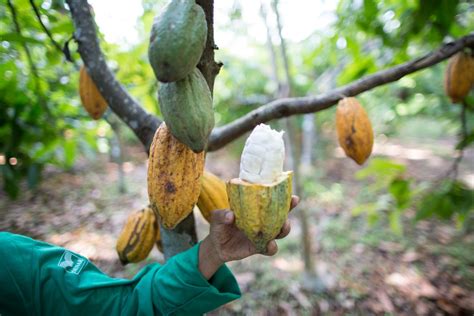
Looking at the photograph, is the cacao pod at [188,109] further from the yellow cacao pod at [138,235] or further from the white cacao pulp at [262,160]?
the yellow cacao pod at [138,235]

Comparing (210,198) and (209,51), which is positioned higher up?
(209,51)

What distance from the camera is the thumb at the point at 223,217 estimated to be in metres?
0.72

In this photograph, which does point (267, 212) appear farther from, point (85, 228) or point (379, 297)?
point (85, 228)

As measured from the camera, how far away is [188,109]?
601 millimetres

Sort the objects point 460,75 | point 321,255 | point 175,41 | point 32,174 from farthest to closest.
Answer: point 321,255 → point 32,174 → point 460,75 → point 175,41


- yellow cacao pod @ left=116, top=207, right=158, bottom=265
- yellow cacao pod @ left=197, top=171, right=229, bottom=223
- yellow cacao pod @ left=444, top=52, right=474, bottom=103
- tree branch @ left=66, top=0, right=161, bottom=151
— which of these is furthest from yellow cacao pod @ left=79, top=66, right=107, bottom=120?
yellow cacao pod @ left=444, top=52, right=474, bottom=103

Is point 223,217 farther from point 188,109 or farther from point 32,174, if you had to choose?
point 32,174

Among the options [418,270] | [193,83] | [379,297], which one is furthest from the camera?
[418,270]

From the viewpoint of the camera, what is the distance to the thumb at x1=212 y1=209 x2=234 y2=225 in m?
0.72

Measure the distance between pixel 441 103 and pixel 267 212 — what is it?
5066 mm

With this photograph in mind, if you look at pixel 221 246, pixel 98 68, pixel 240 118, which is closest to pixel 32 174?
pixel 98 68

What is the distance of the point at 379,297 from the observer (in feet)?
7.18

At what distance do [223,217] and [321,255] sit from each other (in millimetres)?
2211

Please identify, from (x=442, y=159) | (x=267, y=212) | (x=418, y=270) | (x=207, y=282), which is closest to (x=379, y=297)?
(x=418, y=270)
